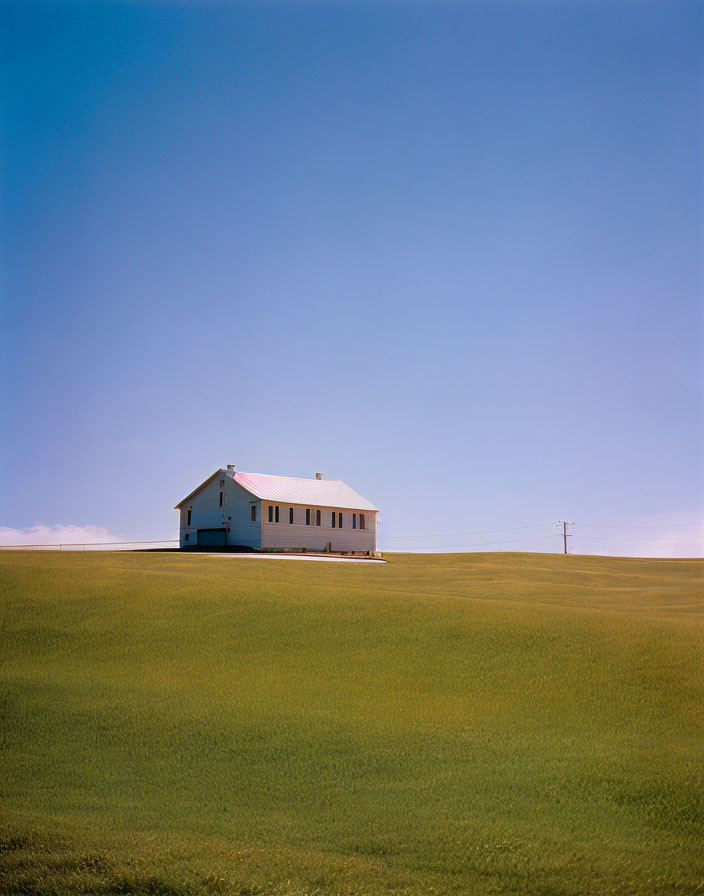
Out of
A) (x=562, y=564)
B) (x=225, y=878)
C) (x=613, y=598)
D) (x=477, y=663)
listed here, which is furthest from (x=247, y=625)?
(x=562, y=564)

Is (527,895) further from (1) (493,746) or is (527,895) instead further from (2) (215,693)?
(2) (215,693)

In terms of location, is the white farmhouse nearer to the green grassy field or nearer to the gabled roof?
the gabled roof

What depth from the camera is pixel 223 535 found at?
29.4 metres

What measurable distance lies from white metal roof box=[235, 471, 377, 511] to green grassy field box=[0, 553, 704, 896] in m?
15.5

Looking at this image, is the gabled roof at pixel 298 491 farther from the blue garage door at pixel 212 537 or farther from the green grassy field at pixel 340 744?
the green grassy field at pixel 340 744

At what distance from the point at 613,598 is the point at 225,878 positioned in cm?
1400

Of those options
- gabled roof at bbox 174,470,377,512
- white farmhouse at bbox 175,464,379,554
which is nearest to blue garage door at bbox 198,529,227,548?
white farmhouse at bbox 175,464,379,554

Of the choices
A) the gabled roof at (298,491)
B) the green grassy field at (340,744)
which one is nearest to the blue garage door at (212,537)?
the gabled roof at (298,491)

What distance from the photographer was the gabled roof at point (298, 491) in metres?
29.2

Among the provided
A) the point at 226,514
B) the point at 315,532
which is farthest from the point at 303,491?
the point at 226,514

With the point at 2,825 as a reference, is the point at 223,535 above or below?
above

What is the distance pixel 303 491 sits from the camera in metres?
31.0

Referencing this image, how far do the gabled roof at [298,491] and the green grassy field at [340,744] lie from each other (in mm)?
15523

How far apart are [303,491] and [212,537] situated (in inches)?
172
